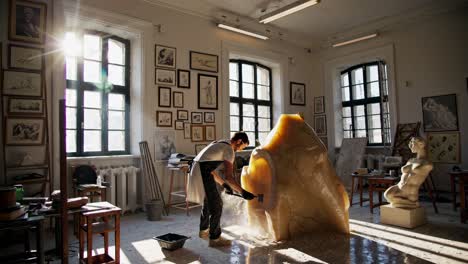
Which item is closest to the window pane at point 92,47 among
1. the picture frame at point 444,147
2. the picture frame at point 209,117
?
the picture frame at point 209,117

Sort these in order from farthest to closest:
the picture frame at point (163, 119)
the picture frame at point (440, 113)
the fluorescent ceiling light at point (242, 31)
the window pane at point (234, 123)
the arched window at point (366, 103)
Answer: the arched window at point (366, 103)
the window pane at point (234, 123)
the fluorescent ceiling light at point (242, 31)
the picture frame at point (440, 113)
the picture frame at point (163, 119)

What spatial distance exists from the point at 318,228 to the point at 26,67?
4.61 metres

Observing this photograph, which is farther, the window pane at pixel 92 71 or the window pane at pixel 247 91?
the window pane at pixel 247 91

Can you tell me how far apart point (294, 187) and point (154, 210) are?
7.47ft

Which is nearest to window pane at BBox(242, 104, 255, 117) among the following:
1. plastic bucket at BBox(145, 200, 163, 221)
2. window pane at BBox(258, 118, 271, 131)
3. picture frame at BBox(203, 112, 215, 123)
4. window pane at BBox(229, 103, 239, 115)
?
window pane at BBox(229, 103, 239, 115)

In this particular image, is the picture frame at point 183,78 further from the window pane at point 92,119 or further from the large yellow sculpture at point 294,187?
the large yellow sculpture at point 294,187

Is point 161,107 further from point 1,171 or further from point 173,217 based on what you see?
point 1,171

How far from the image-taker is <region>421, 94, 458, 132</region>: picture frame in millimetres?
6566

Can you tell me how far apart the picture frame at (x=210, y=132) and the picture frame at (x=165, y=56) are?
141 centimetres

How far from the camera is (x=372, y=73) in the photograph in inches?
324

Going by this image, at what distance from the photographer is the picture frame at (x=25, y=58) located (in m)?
4.52

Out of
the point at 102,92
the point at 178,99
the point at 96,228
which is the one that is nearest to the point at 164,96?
the point at 178,99

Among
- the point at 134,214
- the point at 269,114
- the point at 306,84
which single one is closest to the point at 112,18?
the point at 134,214

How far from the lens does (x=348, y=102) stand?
343 inches
